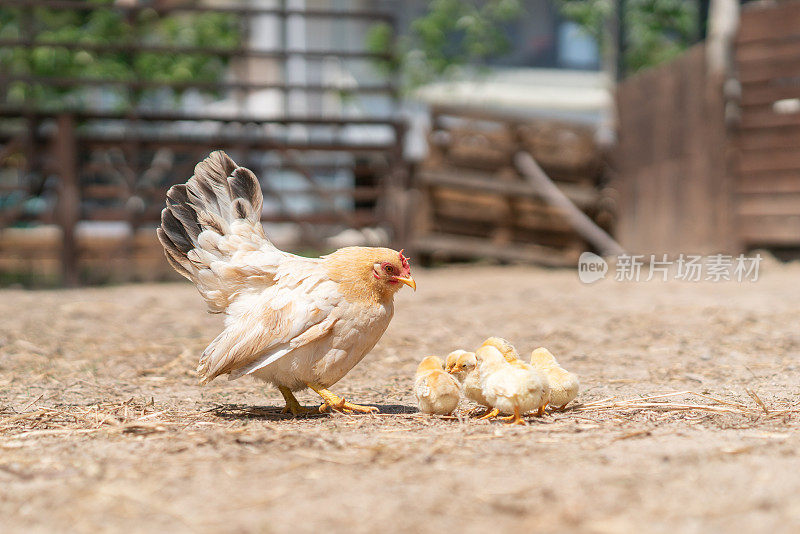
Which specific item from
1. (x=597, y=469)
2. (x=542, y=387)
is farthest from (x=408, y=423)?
(x=597, y=469)

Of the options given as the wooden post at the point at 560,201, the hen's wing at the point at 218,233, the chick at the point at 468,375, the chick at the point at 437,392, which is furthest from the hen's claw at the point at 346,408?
the wooden post at the point at 560,201

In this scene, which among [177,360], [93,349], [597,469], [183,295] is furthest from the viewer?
[183,295]

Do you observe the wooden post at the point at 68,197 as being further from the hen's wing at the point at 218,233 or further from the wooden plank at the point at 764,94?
the wooden plank at the point at 764,94

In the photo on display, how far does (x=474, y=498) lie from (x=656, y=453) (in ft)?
2.34

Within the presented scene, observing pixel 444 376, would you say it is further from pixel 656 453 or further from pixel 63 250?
pixel 63 250

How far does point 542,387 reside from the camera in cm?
322

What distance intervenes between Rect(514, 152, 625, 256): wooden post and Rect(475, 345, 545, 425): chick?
773 centimetres

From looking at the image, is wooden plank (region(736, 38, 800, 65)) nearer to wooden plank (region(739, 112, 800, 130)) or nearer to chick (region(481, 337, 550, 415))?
wooden plank (region(739, 112, 800, 130))

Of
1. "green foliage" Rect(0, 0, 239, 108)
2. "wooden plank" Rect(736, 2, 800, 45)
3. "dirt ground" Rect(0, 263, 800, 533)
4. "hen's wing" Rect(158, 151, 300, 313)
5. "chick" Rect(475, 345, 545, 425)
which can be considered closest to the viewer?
"dirt ground" Rect(0, 263, 800, 533)

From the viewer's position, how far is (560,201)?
1084 cm

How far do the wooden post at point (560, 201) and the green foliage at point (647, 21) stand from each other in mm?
7535

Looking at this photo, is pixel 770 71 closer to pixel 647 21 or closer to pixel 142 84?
pixel 142 84

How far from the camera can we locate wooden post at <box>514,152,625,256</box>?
35.5 feet

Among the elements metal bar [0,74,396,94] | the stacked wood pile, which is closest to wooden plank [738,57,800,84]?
the stacked wood pile
